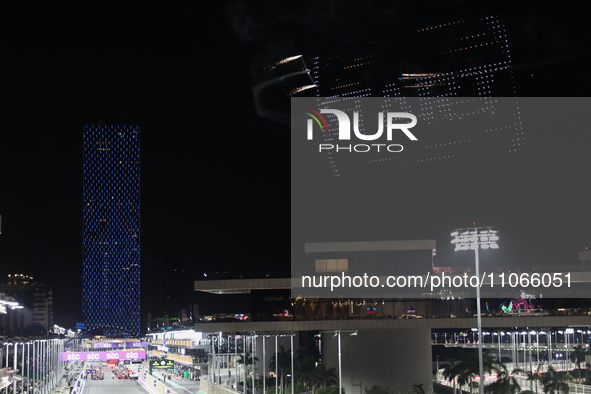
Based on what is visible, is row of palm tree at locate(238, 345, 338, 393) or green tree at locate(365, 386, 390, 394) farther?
row of palm tree at locate(238, 345, 338, 393)

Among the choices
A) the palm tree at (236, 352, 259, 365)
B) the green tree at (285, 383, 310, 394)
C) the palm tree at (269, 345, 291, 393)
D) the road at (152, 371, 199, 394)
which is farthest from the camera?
the road at (152, 371, 199, 394)

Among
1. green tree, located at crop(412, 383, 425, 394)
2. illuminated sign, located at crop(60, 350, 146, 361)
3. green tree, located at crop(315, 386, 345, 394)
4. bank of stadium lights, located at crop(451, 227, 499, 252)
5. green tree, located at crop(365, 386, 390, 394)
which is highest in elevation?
bank of stadium lights, located at crop(451, 227, 499, 252)

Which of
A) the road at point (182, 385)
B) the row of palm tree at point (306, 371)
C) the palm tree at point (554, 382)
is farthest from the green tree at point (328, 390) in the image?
the road at point (182, 385)

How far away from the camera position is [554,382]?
45281 millimetres

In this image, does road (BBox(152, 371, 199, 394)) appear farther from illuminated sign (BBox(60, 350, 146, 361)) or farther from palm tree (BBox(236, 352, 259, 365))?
palm tree (BBox(236, 352, 259, 365))

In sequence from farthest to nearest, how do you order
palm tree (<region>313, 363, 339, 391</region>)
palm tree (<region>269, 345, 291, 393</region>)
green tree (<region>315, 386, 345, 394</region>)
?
palm tree (<region>269, 345, 291, 393</region>)
palm tree (<region>313, 363, 339, 391</region>)
green tree (<region>315, 386, 345, 394</region>)

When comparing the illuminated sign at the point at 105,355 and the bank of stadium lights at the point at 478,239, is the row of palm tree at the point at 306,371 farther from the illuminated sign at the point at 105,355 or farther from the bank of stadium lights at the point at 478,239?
the illuminated sign at the point at 105,355

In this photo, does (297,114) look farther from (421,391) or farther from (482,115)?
(421,391)

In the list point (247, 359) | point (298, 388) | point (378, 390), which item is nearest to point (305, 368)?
point (298, 388)

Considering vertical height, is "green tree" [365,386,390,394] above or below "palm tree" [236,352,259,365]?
above

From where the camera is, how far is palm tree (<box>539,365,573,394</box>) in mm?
44875

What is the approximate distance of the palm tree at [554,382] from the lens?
44875mm

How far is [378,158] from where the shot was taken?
4272 centimetres

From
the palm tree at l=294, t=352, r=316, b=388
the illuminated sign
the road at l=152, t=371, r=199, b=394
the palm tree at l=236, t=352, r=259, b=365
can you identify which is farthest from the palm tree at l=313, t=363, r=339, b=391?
the illuminated sign
